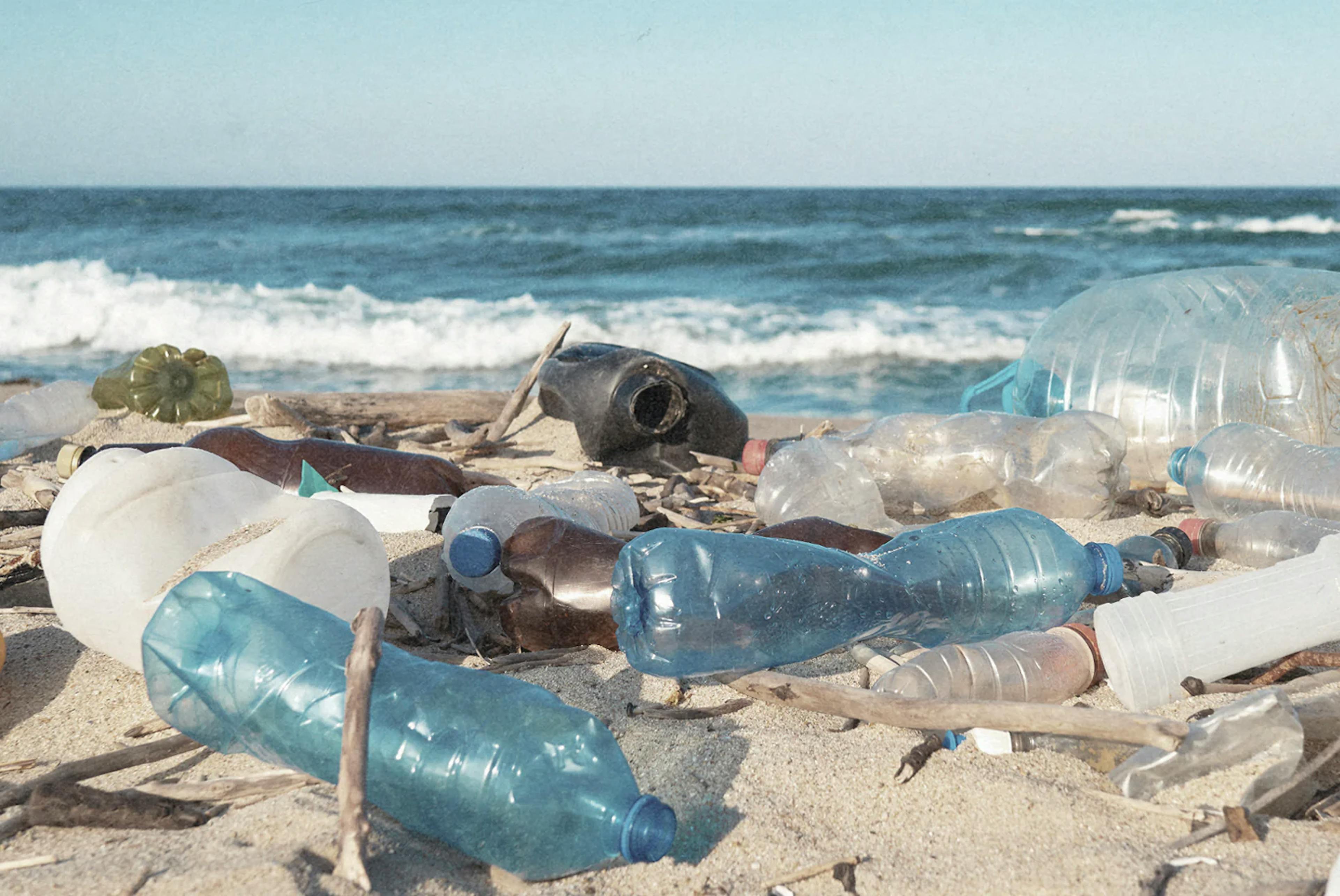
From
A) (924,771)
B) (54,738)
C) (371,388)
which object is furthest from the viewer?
(371,388)

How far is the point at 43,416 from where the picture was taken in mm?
4418

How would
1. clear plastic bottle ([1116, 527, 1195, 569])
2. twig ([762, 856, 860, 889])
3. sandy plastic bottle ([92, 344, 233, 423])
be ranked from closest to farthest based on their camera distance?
twig ([762, 856, 860, 889]) < clear plastic bottle ([1116, 527, 1195, 569]) < sandy plastic bottle ([92, 344, 233, 423])

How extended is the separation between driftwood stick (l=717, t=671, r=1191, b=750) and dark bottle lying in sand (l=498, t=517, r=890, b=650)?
1.46 feet

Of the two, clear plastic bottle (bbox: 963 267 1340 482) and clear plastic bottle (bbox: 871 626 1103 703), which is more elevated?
clear plastic bottle (bbox: 963 267 1340 482)

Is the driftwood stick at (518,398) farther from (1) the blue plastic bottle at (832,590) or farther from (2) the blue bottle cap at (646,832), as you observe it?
(2) the blue bottle cap at (646,832)

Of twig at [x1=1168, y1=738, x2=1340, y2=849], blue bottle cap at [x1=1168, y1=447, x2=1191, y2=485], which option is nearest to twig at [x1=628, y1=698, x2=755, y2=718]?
twig at [x1=1168, y1=738, x2=1340, y2=849]

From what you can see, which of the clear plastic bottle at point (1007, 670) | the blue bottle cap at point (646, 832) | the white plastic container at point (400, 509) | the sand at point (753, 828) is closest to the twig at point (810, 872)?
the sand at point (753, 828)

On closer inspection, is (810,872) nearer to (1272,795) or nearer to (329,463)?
(1272,795)

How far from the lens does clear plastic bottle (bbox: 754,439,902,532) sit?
306cm

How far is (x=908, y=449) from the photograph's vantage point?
11.5 ft

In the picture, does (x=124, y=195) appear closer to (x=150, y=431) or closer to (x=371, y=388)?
(x=371, y=388)

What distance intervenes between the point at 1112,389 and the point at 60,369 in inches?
279

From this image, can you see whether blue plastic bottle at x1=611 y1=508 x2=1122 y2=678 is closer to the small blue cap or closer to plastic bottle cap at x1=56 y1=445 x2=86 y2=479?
the small blue cap

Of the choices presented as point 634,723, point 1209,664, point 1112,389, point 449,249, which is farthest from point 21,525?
point 449,249
